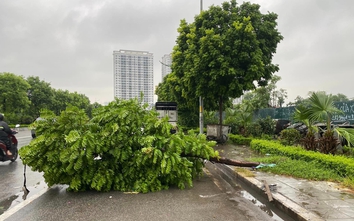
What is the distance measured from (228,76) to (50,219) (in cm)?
938

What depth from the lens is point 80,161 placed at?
15.6 feet

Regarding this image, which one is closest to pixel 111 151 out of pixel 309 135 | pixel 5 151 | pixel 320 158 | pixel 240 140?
pixel 320 158

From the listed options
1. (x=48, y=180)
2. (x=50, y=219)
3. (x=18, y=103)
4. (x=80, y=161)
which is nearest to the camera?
(x=50, y=219)

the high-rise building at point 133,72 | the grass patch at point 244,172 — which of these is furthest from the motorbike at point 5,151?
the high-rise building at point 133,72

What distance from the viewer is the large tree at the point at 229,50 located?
1105 centimetres

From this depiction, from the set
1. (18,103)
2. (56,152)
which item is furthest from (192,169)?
(18,103)

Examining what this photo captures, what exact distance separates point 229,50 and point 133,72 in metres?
38.2

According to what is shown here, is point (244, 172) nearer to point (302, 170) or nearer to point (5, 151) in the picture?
point (302, 170)

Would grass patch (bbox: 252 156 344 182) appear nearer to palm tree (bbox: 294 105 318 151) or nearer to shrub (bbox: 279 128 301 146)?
palm tree (bbox: 294 105 318 151)

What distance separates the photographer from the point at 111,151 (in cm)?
515

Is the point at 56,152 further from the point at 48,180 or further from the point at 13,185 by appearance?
the point at 13,185

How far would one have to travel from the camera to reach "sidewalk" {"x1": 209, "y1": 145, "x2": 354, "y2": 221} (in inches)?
148

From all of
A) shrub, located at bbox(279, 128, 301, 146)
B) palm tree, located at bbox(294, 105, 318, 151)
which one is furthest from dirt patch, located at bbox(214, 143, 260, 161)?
palm tree, located at bbox(294, 105, 318, 151)

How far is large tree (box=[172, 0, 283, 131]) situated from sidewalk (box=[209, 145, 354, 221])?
6.00 m
